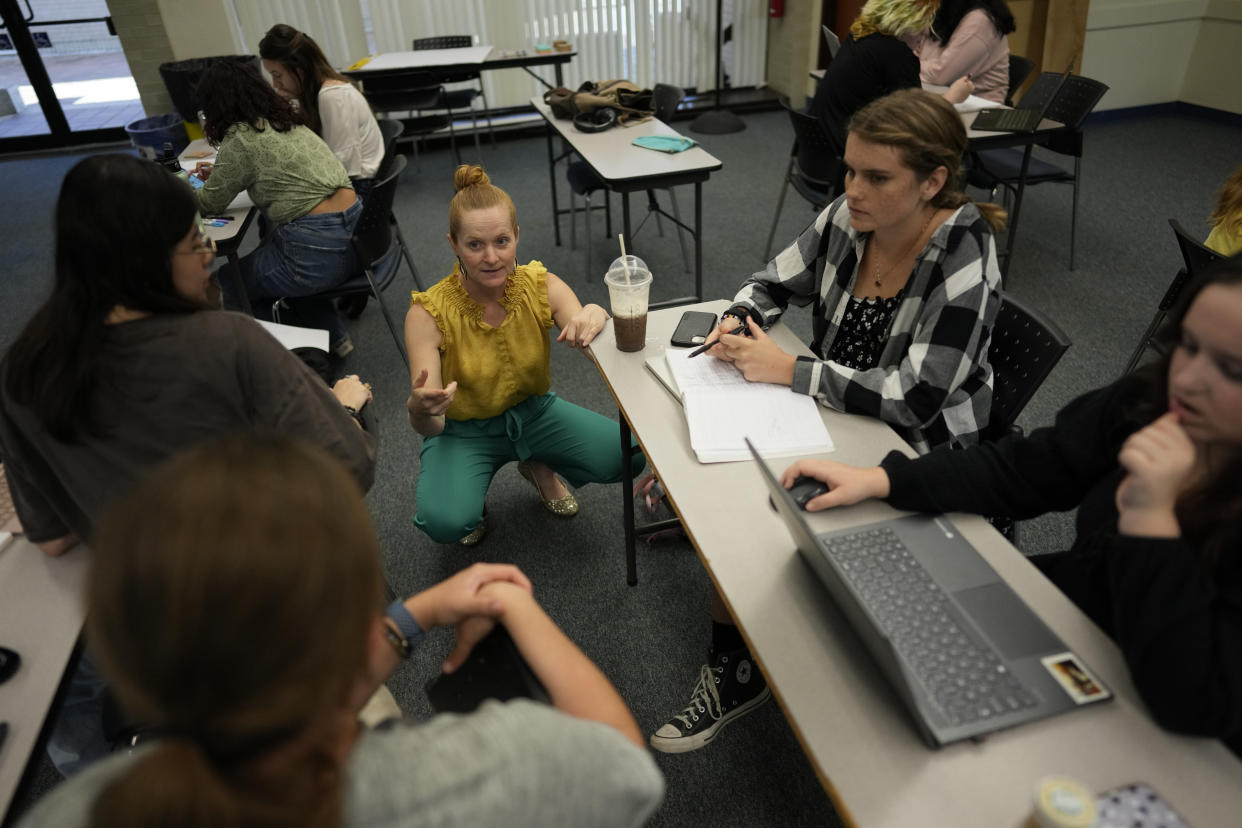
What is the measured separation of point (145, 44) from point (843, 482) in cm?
595

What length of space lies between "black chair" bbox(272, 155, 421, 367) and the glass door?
13.9 feet

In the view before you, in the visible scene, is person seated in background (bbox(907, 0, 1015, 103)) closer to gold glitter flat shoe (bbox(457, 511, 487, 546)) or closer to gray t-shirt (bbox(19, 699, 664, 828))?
gold glitter flat shoe (bbox(457, 511, 487, 546))

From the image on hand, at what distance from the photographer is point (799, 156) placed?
3.25 metres

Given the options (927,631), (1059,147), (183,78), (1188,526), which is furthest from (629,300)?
(183,78)

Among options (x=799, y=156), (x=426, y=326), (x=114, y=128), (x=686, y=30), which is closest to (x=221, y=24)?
(x=114, y=128)

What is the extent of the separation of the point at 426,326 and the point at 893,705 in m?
1.33

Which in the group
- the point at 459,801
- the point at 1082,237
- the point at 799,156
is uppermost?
the point at 459,801

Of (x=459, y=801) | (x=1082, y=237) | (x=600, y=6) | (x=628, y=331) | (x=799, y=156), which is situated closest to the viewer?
(x=459, y=801)

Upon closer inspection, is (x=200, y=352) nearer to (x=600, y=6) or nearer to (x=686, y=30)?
(x=600, y=6)

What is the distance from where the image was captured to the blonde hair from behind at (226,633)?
0.49 meters

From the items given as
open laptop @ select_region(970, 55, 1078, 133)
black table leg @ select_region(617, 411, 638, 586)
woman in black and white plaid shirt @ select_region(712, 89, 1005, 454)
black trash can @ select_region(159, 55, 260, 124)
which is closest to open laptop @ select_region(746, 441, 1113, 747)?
woman in black and white plaid shirt @ select_region(712, 89, 1005, 454)

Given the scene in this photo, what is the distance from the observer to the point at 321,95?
302 centimetres

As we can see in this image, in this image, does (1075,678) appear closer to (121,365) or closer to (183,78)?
(121,365)

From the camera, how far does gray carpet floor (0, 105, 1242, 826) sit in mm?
1593
